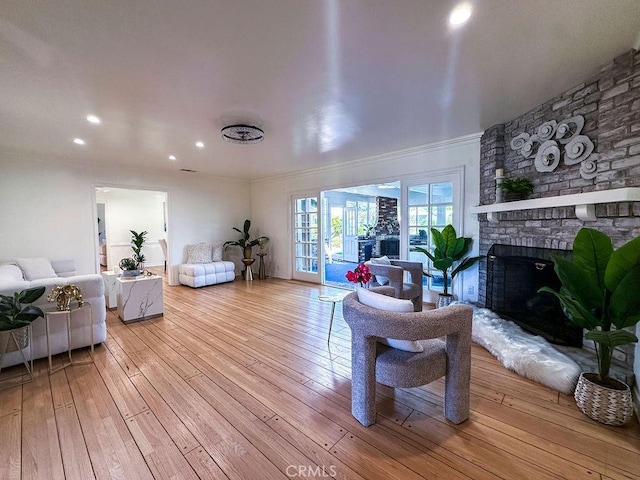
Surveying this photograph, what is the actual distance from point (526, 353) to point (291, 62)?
3.25m

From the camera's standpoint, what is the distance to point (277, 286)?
6.13 meters

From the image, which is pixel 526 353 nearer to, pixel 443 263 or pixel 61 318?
pixel 443 263

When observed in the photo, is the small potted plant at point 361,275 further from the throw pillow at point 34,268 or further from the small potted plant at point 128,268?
the throw pillow at point 34,268

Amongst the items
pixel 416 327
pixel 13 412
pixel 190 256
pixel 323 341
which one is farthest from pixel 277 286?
pixel 416 327

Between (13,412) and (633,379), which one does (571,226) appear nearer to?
(633,379)

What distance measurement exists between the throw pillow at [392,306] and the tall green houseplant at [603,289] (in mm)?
1108

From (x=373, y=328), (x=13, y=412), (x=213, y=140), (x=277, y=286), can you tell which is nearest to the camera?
(x=373, y=328)

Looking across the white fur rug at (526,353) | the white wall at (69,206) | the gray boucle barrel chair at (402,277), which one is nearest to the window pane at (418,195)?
the gray boucle barrel chair at (402,277)

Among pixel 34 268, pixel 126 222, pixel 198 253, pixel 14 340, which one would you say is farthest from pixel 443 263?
pixel 126 222

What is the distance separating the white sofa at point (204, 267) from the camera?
598 centimetres

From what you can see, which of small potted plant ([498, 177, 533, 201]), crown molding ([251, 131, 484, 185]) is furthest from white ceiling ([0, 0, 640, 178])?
A: small potted plant ([498, 177, 533, 201])

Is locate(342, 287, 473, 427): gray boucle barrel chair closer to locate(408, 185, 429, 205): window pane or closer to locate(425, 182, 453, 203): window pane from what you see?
locate(425, 182, 453, 203): window pane

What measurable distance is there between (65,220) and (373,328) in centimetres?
603

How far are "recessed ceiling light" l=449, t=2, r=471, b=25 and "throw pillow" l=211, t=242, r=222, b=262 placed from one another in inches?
246
